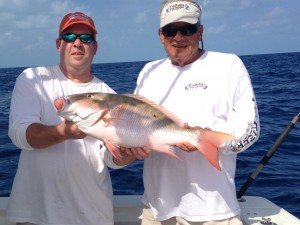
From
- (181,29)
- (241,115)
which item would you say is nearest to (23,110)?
(181,29)

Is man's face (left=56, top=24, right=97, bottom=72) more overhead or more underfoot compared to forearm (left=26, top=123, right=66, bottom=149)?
more overhead

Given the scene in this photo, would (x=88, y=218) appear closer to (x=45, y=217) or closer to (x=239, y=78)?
(x=45, y=217)

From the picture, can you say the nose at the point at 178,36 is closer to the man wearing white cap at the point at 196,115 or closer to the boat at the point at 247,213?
the man wearing white cap at the point at 196,115

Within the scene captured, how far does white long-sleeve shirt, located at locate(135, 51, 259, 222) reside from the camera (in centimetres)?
325

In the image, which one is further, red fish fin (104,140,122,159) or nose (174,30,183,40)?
nose (174,30,183,40)

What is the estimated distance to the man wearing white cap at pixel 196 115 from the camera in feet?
10.6

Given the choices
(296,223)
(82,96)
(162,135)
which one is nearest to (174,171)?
(162,135)

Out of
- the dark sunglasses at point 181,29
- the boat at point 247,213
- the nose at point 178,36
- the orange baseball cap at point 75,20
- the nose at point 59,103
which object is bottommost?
the boat at point 247,213

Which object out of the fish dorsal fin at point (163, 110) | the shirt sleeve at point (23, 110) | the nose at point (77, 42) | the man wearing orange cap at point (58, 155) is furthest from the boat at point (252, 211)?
the nose at point (77, 42)

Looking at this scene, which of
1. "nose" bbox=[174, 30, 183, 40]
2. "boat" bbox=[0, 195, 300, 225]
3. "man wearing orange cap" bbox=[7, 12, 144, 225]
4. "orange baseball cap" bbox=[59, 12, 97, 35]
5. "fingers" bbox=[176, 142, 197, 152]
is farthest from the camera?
"boat" bbox=[0, 195, 300, 225]

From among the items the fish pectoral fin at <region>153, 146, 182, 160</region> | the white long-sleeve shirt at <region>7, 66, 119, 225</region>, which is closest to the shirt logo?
the fish pectoral fin at <region>153, 146, 182, 160</region>

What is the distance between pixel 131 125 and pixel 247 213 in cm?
198

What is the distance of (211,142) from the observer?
3.04 meters

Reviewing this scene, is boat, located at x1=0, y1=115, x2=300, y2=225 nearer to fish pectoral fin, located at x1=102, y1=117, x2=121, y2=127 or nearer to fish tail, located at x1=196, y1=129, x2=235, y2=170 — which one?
fish tail, located at x1=196, y1=129, x2=235, y2=170
